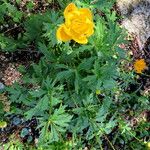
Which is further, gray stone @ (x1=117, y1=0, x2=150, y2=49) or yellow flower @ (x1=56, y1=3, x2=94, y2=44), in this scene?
gray stone @ (x1=117, y1=0, x2=150, y2=49)

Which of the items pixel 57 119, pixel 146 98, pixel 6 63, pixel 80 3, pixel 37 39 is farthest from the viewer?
pixel 146 98

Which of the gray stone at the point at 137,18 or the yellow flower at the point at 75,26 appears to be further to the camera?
the gray stone at the point at 137,18

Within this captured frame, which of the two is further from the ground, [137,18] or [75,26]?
[75,26]

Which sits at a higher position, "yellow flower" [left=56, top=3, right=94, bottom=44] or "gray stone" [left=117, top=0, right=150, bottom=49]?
"yellow flower" [left=56, top=3, right=94, bottom=44]

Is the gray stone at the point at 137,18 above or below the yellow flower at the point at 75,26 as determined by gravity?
below

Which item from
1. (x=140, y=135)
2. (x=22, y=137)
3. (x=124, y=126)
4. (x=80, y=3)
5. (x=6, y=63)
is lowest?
(x=140, y=135)

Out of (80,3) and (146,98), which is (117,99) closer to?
(146,98)

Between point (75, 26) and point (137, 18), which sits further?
point (137, 18)

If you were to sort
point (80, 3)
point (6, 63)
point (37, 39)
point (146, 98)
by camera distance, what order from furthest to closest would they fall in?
point (146, 98) < point (6, 63) < point (37, 39) < point (80, 3)

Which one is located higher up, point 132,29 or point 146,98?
point 132,29

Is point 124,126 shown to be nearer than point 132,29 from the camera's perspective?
Yes

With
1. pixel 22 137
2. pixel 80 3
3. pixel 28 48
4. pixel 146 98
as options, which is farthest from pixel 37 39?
pixel 146 98
